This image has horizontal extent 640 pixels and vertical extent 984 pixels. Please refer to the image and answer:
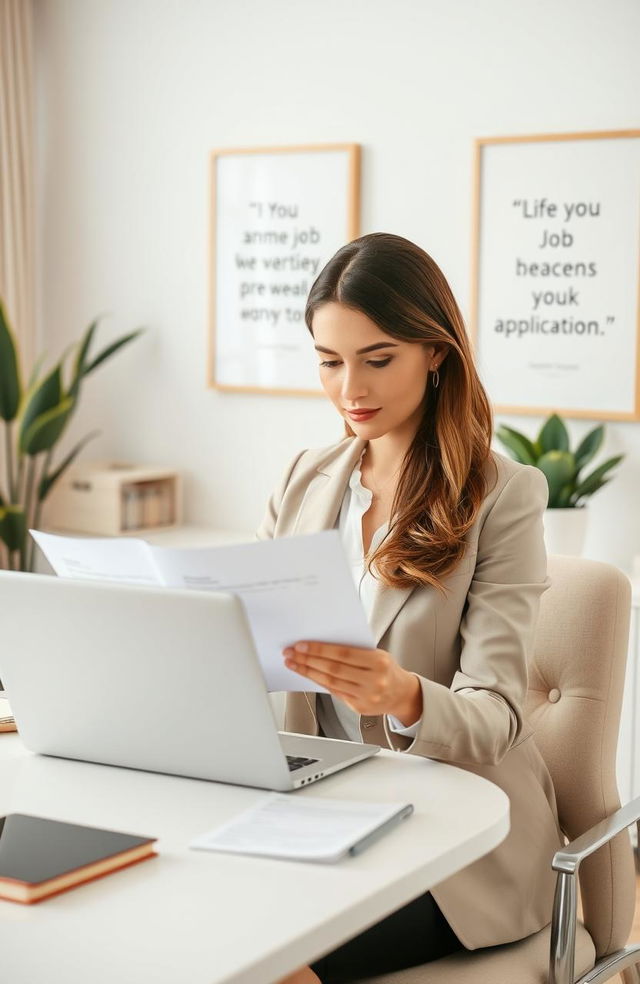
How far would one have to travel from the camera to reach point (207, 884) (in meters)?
1.10

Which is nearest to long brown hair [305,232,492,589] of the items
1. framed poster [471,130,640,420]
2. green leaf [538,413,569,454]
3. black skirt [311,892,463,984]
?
black skirt [311,892,463,984]

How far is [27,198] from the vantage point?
164 inches

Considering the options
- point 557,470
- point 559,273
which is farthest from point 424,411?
point 559,273

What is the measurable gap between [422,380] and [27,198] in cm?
277

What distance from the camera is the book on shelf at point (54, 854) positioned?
42.0 inches

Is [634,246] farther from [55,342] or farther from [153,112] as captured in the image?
[55,342]

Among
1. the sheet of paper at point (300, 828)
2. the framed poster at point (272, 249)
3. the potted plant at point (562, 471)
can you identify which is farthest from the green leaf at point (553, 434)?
the sheet of paper at point (300, 828)

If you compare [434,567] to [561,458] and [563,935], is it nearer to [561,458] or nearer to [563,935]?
[563,935]

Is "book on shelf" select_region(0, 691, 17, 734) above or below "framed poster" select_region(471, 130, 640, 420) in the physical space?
below

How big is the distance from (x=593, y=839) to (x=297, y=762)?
376 millimetres

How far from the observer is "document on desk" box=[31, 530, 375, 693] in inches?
48.6

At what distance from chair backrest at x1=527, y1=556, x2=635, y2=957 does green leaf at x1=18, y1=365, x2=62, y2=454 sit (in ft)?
7.59

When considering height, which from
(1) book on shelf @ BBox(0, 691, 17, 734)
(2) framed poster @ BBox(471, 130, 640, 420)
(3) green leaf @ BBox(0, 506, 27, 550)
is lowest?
(3) green leaf @ BBox(0, 506, 27, 550)

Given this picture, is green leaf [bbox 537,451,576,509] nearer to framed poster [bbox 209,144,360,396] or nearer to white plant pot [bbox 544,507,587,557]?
white plant pot [bbox 544,507,587,557]
